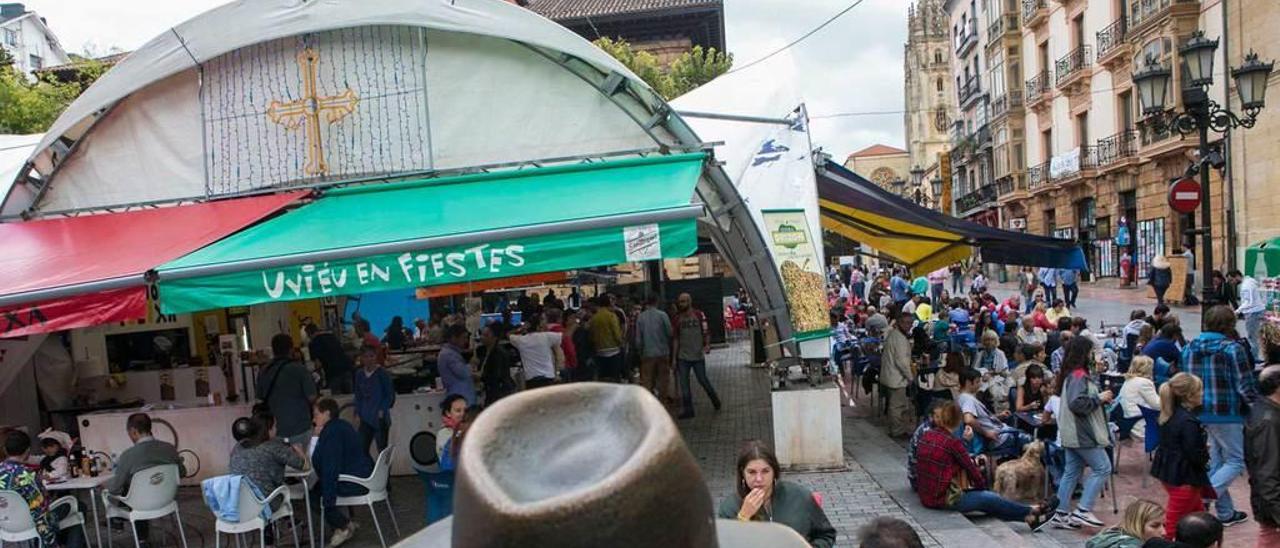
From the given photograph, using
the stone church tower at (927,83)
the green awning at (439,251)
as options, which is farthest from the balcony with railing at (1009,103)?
the stone church tower at (927,83)

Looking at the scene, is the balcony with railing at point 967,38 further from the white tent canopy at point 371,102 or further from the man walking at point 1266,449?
the man walking at point 1266,449

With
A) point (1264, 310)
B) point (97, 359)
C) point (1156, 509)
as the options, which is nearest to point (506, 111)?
point (1156, 509)

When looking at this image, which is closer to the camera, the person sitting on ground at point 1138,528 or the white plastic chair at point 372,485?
the person sitting on ground at point 1138,528

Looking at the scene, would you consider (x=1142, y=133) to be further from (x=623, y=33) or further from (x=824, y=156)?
(x=824, y=156)

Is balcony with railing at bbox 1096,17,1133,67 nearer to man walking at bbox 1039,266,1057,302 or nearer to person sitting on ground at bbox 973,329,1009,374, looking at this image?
man walking at bbox 1039,266,1057,302

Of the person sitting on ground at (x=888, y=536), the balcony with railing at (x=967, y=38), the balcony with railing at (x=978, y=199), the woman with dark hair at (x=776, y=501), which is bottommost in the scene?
the woman with dark hair at (x=776, y=501)

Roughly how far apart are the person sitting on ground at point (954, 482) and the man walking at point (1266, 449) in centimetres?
140

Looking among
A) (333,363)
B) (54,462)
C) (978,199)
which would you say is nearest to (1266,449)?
(54,462)

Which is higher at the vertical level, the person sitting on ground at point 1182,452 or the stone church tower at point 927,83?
the stone church tower at point 927,83

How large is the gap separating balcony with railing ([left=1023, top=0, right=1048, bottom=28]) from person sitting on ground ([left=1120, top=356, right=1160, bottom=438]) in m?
30.7

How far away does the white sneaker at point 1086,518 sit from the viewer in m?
7.01

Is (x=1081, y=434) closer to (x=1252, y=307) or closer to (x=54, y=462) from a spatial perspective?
(x=54, y=462)

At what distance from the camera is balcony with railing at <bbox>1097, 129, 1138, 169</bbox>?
28.4m

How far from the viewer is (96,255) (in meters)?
7.36
